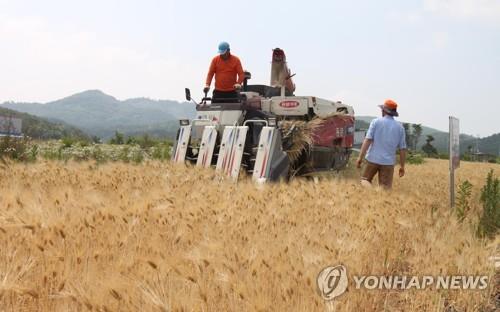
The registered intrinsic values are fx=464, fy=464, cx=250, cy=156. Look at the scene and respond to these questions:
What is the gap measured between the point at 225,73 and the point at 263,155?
234 cm

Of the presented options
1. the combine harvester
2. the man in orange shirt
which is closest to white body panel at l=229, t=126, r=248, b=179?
the combine harvester

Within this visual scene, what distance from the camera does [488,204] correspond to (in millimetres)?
4922

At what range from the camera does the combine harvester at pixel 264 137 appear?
7152mm

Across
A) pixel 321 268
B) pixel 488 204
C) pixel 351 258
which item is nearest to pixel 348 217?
pixel 351 258

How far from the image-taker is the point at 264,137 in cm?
704

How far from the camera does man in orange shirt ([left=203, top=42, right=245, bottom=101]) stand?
8531 mm

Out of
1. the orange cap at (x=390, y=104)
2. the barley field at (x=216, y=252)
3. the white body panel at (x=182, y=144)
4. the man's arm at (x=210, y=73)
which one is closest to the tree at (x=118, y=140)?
the man's arm at (x=210, y=73)

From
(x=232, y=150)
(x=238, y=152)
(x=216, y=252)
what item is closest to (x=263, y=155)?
(x=238, y=152)

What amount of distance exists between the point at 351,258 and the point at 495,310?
80 centimetres

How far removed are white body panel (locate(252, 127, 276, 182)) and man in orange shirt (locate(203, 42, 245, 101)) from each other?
1.76 meters

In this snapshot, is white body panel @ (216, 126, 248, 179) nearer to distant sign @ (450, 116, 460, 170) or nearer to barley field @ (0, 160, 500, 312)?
barley field @ (0, 160, 500, 312)

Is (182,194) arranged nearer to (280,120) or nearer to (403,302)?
Result: (403,302)

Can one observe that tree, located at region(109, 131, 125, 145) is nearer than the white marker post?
No

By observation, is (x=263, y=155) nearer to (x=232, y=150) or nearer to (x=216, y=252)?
(x=232, y=150)
